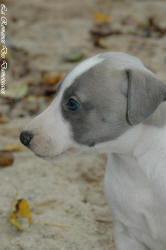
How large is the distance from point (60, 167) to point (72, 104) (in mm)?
1391

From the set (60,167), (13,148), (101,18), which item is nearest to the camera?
(60,167)

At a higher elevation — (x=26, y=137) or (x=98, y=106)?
(x=98, y=106)

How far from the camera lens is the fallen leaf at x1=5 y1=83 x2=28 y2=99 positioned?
4.66m

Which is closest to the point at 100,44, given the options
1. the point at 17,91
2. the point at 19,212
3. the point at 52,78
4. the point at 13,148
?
the point at 52,78

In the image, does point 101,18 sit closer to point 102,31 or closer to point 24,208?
point 102,31

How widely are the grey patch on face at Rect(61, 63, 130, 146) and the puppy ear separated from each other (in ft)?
0.22

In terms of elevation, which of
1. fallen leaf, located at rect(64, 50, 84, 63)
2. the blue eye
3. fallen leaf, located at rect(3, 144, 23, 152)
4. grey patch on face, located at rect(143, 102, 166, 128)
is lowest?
fallen leaf, located at rect(3, 144, 23, 152)

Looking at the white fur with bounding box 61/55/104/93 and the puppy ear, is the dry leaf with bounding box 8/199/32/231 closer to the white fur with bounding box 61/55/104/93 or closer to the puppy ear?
the white fur with bounding box 61/55/104/93

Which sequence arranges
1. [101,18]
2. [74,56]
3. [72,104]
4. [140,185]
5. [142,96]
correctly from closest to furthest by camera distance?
[142,96], [72,104], [140,185], [74,56], [101,18]

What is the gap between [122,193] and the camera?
2.62 metres

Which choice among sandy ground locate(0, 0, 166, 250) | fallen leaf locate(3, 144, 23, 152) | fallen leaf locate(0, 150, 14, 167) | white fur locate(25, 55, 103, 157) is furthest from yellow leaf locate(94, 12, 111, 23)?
white fur locate(25, 55, 103, 157)

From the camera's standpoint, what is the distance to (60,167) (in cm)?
375

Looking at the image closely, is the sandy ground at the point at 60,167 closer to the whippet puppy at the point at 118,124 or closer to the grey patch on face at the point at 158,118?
the whippet puppy at the point at 118,124

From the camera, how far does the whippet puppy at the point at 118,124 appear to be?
2.35 meters
